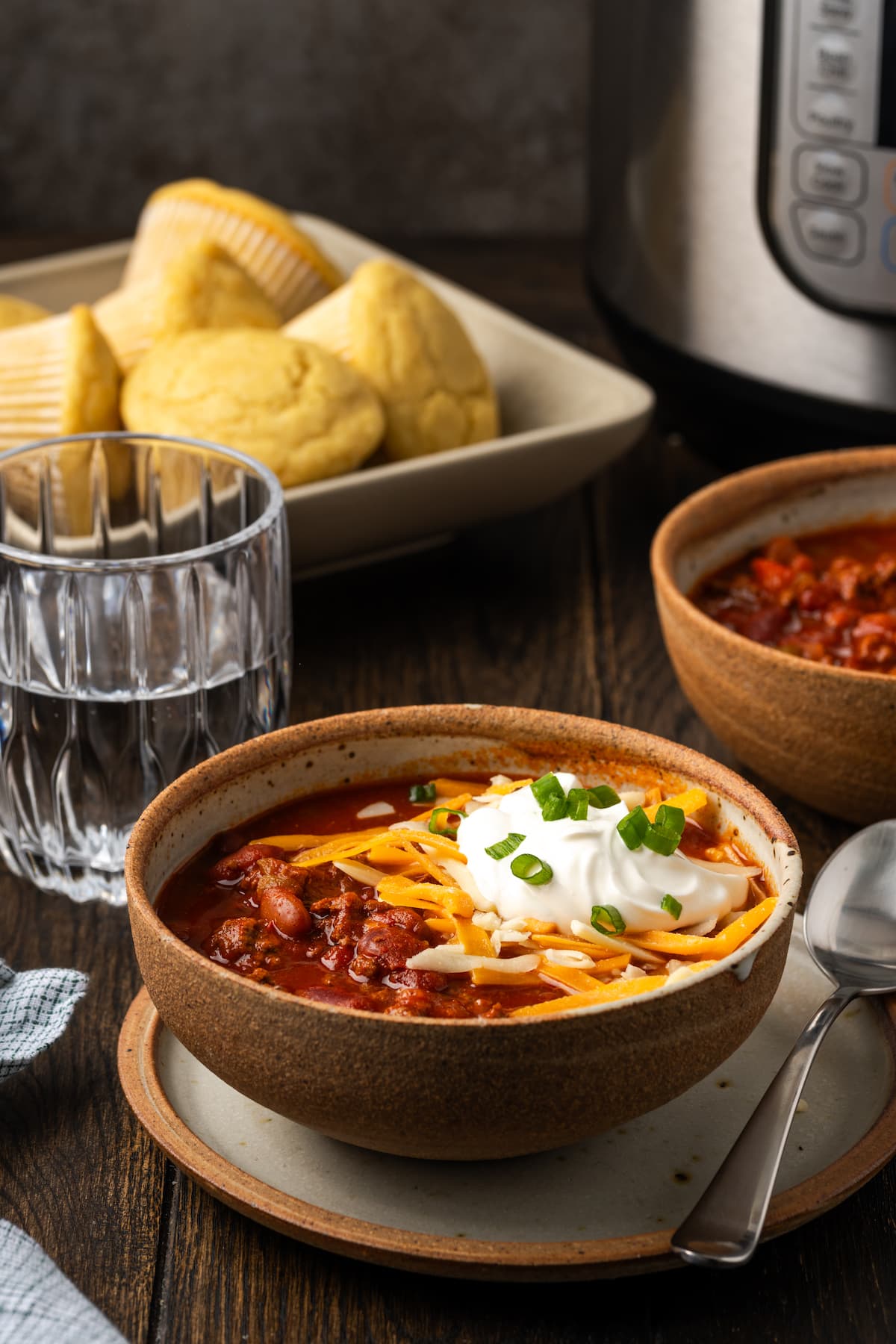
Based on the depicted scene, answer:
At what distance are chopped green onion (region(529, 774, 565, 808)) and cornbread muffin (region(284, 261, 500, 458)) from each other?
0.65m

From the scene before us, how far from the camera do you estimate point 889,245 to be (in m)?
1.45

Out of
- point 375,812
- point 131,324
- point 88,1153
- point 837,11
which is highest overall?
point 837,11

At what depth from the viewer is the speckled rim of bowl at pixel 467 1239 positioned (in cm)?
76

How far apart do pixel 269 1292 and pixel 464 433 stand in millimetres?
931

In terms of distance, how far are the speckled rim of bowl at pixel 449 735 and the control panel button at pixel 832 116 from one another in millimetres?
702

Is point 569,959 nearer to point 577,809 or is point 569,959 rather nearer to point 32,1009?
point 577,809

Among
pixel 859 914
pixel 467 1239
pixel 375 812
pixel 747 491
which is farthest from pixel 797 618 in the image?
pixel 467 1239

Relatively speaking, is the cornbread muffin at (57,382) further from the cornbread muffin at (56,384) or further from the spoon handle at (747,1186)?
the spoon handle at (747,1186)

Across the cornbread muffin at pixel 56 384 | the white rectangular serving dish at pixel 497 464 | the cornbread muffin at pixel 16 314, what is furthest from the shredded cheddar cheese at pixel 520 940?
the cornbread muffin at pixel 16 314

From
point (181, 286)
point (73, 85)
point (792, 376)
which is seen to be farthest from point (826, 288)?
point (73, 85)

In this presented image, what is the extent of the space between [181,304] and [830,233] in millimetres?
596

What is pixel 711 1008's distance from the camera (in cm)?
78

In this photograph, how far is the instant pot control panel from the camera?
1.41m

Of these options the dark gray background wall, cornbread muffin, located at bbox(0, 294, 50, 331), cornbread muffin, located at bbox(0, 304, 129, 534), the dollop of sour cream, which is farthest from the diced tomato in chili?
the dark gray background wall
